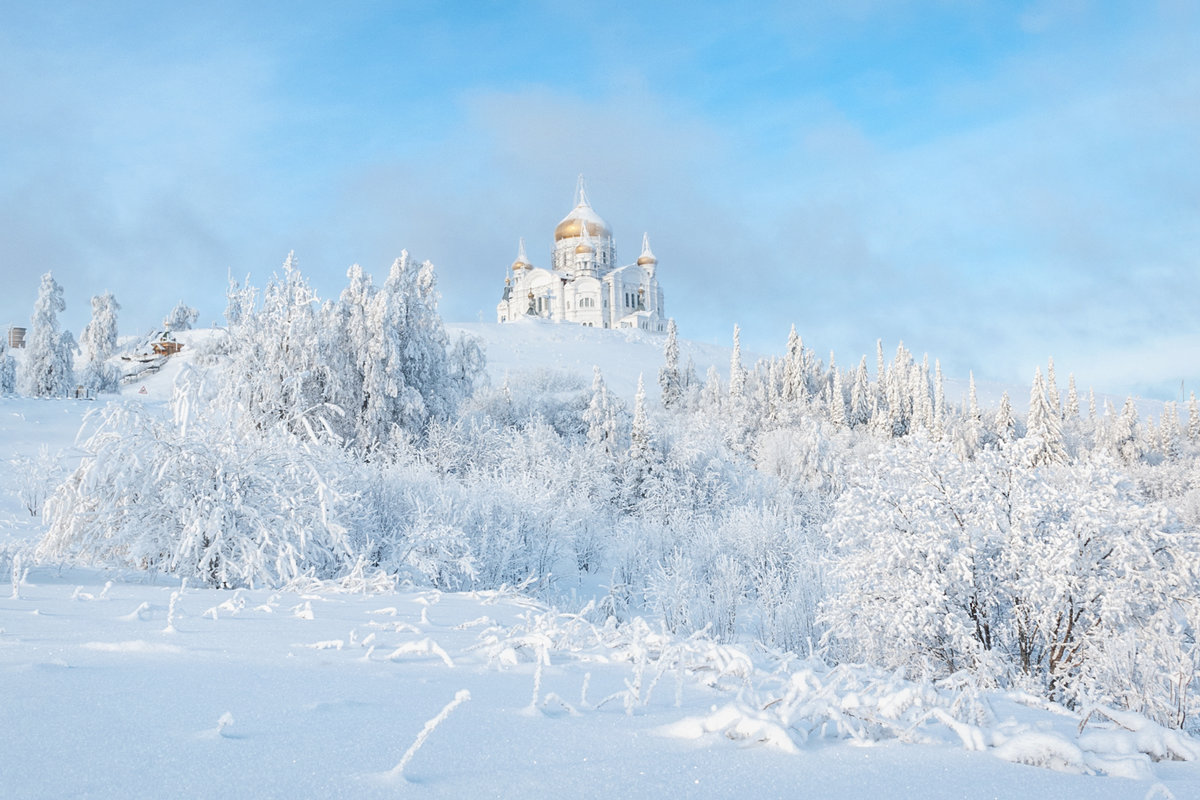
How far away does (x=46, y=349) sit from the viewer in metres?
40.8

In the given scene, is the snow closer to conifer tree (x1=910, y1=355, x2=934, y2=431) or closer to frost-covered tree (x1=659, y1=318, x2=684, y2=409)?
frost-covered tree (x1=659, y1=318, x2=684, y2=409)

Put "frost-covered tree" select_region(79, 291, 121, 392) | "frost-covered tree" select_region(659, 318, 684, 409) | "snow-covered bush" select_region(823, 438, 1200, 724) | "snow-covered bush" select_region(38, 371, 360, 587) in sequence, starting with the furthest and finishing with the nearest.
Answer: "frost-covered tree" select_region(659, 318, 684, 409), "frost-covered tree" select_region(79, 291, 121, 392), "snow-covered bush" select_region(823, 438, 1200, 724), "snow-covered bush" select_region(38, 371, 360, 587)

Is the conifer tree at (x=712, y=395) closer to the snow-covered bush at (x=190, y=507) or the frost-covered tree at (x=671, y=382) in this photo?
the frost-covered tree at (x=671, y=382)

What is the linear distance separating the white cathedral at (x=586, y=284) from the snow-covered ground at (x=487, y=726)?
95476mm

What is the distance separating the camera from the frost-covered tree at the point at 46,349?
40.7 metres

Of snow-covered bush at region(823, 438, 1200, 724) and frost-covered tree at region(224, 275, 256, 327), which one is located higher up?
frost-covered tree at region(224, 275, 256, 327)

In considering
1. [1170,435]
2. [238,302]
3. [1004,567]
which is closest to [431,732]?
[1004,567]

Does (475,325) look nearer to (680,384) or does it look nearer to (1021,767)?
(680,384)

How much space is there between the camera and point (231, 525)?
8.96 m

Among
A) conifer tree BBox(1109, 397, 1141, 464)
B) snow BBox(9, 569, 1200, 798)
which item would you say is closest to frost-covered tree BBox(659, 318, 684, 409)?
conifer tree BBox(1109, 397, 1141, 464)

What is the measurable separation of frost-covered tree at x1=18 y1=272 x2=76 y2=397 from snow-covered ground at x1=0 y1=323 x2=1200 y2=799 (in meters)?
45.1

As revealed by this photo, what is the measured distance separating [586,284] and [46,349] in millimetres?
68752

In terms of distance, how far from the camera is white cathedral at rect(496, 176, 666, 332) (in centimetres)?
10194

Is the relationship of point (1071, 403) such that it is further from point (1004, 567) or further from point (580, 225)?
point (1004, 567)
